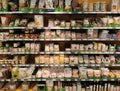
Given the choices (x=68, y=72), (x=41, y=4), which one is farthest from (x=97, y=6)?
(x=68, y=72)

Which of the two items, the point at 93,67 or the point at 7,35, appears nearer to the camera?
the point at 7,35

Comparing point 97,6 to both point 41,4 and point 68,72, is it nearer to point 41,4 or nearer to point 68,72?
point 41,4

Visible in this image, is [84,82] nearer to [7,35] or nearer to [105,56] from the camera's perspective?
[105,56]

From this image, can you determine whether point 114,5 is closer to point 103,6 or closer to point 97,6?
point 103,6

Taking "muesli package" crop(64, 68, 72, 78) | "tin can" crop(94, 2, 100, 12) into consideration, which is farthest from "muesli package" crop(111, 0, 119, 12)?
"muesli package" crop(64, 68, 72, 78)

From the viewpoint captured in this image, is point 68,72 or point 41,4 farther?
point 68,72

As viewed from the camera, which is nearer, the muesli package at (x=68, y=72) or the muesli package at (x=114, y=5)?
the muesli package at (x=114, y=5)

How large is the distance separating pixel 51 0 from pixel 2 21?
1.16m

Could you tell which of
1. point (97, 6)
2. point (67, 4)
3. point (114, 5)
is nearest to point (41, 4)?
point (67, 4)

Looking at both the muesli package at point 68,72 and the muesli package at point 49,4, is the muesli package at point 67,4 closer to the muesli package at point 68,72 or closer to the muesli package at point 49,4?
the muesli package at point 49,4


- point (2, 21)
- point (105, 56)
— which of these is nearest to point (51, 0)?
point (2, 21)

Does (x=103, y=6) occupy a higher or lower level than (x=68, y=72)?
higher

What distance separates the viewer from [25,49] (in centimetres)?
450

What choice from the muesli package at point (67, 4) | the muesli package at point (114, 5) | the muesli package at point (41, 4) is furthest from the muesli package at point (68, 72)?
the muesli package at point (114, 5)
